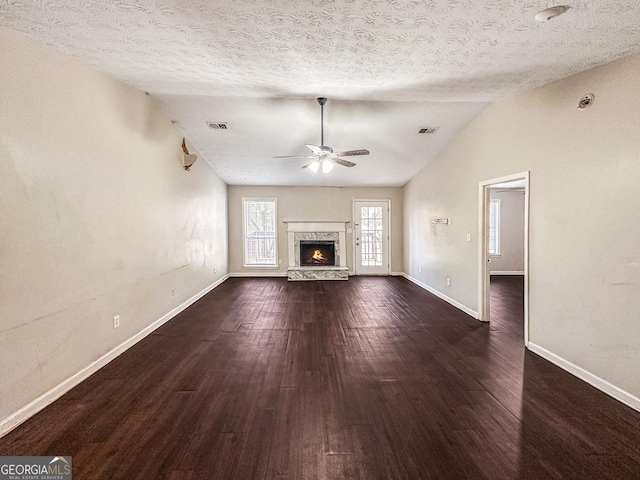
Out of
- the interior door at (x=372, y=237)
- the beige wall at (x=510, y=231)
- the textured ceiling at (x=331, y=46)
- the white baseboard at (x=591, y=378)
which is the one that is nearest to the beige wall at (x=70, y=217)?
the textured ceiling at (x=331, y=46)

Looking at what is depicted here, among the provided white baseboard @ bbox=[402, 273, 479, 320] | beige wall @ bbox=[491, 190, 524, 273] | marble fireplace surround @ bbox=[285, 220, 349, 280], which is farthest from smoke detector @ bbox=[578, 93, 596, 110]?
marble fireplace surround @ bbox=[285, 220, 349, 280]

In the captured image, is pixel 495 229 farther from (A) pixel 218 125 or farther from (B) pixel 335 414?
(B) pixel 335 414

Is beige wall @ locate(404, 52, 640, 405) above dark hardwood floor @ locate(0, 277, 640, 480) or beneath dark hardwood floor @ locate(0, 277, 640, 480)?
above

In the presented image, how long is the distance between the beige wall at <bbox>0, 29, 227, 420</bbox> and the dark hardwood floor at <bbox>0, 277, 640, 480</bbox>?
1.26 feet

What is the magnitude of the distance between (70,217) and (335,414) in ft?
8.86

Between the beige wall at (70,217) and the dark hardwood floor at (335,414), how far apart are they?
1.26ft

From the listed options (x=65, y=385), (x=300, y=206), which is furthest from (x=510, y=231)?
(x=65, y=385)

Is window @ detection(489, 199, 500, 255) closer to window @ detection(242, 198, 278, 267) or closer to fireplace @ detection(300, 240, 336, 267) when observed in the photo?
fireplace @ detection(300, 240, 336, 267)

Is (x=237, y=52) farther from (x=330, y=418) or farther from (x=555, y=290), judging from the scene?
(x=555, y=290)

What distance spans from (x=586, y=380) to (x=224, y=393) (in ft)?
10.2

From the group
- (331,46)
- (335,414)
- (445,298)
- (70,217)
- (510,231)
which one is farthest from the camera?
(510,231)

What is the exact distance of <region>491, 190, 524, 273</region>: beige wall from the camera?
8.03 meters

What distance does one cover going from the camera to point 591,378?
8.54ft

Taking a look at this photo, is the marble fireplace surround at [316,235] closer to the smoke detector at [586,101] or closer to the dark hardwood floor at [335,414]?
the dark hardwood floor at [335,414]
